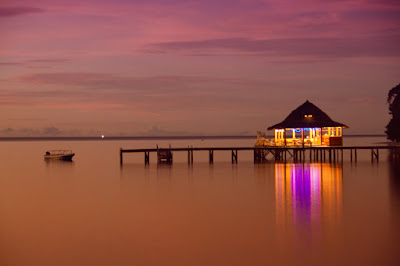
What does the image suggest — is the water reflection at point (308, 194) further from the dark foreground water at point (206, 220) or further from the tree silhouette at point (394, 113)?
the tree silhouette at point (394, 113)

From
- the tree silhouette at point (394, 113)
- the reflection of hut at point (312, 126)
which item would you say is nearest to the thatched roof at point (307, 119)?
the reflection of hut at point (312, 126)

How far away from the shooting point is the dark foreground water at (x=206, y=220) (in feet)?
60.9

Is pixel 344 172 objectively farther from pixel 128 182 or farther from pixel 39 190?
pixel 39 190

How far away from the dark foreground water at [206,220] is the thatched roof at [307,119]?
7.59 meters

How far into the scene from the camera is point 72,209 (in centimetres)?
2867

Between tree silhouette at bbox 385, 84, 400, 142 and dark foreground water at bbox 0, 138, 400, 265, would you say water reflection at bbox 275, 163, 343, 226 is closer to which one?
dark foreground water at bbox 0, 138, 400, 265

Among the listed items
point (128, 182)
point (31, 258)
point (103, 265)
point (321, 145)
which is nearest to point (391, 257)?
point (103, 265)

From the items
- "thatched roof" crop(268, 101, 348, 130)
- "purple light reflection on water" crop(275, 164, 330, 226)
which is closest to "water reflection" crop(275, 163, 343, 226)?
"purple light reflection on water" crop(275, 164, 330, 226)

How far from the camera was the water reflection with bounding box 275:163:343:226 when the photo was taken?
82.0ft

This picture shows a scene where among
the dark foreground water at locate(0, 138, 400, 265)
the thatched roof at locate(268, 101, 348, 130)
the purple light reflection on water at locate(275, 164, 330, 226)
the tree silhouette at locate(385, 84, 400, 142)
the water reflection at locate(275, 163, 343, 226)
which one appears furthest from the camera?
the tree silhouette at locate(385, 84, 400, 142)

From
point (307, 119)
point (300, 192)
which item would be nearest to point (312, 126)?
point (307, 119)

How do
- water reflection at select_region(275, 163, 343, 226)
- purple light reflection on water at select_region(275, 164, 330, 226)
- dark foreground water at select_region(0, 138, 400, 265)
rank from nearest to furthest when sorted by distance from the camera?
dark foreground water at select_region(0, 138, 400, 265)
water reflection at select_region(275, 163, 343, 226)
purple light reflection on water at select_region(275, 164, 330, 226)

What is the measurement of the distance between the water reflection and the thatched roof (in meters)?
3.91

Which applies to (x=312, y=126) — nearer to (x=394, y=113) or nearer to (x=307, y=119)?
A: (x=307, y=119)
